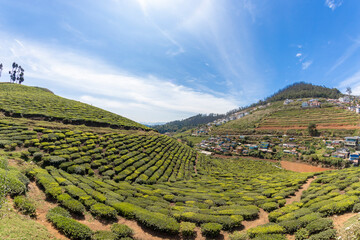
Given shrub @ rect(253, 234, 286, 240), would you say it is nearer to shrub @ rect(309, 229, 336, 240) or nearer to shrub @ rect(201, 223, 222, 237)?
shrub @ rect(309, 229, 336, 240)

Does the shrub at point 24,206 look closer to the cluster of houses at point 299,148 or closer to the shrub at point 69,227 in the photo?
the shrub at point 69,227

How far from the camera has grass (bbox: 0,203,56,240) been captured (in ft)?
19.6

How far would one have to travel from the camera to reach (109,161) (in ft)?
71.2

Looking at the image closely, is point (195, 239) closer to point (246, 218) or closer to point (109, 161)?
point (246, 218)

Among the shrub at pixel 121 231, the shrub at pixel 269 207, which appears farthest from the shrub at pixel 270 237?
the shrub at pixel 121 231

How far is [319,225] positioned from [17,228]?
16.8m

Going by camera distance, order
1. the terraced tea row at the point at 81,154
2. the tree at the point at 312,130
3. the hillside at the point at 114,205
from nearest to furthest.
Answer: the hillside at the point at 114,205 < the terraced tea row at the point at 81,154 < the tree at the point at 312,130

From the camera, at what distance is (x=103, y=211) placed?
10.2 metres

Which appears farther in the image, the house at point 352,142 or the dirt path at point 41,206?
the house at point 352,142

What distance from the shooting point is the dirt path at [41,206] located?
322 inches

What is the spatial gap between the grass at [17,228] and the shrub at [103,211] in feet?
9.25

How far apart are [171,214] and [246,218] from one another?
688 centimetres

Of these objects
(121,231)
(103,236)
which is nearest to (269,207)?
(121,231)

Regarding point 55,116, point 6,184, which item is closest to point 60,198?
point 6,184
